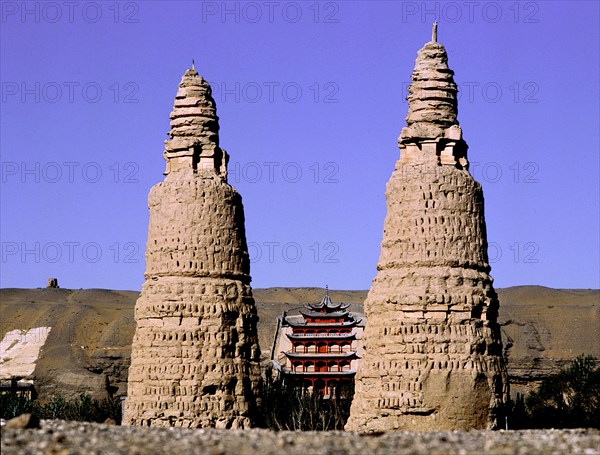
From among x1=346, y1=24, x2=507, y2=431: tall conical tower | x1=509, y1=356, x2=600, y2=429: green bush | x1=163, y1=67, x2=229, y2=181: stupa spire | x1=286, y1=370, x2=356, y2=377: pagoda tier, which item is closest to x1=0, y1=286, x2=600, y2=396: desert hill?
x1=286, y1=370, x2=356, y2=377: pagoda tier

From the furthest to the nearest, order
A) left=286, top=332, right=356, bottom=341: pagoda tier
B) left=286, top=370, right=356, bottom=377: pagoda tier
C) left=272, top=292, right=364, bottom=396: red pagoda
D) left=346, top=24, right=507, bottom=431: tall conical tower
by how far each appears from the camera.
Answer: left=286, top=332, right=356, bottom=341: pagoda tier < left=272, top=292, right=364, bottom=396: red pagoda < left=286, top=370, right=356, bottom=377: pagoda tier < left=346, top=24, right=507, bottom=431: tall conical tower

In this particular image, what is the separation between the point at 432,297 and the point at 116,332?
69303 mm

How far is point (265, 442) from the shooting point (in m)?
22.9

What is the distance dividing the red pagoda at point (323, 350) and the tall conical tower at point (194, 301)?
3171 cm

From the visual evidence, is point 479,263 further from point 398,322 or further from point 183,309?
point 183,309

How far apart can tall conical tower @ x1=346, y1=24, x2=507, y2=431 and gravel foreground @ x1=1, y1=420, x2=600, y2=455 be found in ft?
20.3

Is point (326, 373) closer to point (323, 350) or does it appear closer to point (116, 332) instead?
point (323, 350)

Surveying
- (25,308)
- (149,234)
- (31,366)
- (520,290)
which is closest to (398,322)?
(149,234)

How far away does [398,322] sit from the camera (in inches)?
1253

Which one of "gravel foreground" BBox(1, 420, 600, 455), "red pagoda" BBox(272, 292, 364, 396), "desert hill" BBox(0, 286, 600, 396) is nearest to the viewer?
"gravel foreground" BBox(1, 420, 600, 455)

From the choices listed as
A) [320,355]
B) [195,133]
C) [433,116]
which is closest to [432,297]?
[433,116]

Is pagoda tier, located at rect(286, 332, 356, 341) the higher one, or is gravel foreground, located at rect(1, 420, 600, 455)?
pagoda tier, located at rect(286, 332, 356, 341)

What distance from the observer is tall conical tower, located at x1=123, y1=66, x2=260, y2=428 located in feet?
109

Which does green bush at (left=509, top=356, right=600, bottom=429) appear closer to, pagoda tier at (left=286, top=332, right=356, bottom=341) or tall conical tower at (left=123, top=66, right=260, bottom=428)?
tall conical tower at (left=123, top=66, right=260, bottom=428)
